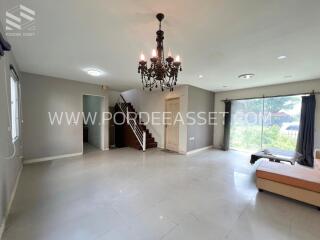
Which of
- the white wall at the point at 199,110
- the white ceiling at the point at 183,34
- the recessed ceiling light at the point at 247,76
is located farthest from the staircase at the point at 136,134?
the recessed ceiling light at the point at 247,76

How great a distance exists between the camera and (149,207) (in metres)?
2.25

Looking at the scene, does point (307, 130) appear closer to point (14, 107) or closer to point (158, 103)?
point (158, 103)

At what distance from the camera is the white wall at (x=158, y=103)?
5368mm

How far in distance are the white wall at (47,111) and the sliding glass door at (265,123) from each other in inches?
234

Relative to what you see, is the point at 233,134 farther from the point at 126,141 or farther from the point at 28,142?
the point at 28,142

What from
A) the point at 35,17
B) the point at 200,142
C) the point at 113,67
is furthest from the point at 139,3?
the point at 200,142

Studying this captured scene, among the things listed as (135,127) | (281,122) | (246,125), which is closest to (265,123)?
(281,122)

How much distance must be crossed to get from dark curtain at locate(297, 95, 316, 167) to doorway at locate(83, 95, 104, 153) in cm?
664

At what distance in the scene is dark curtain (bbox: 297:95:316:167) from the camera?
421 centimetres

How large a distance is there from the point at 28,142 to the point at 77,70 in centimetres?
247

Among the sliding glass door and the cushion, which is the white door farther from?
the cushion

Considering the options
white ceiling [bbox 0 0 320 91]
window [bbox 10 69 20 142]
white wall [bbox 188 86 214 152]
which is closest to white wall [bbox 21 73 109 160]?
window [bbox 10 69 20 142]

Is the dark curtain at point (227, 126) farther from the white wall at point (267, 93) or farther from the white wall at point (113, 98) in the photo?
the white wall at point (113, 98)

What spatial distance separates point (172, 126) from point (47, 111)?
13.6 ft
